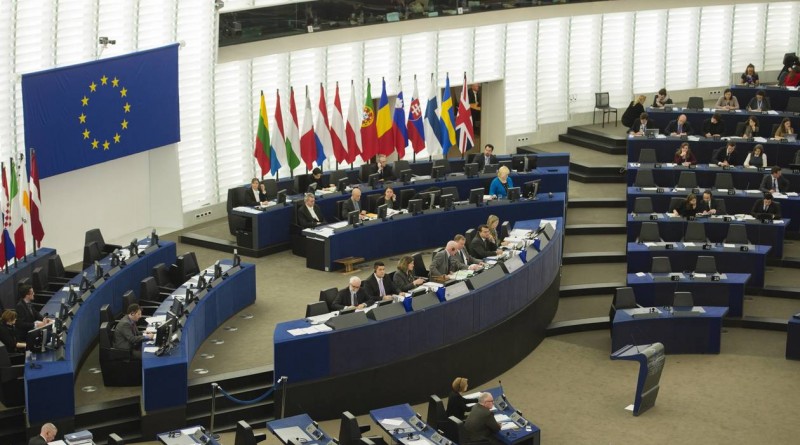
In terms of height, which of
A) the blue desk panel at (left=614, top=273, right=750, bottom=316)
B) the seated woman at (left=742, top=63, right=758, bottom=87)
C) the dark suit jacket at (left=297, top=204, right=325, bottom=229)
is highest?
the seated woman at (left=742, top=63, right=758, bottom=87)

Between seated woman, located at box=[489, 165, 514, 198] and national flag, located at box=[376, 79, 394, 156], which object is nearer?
seated woman, located at box=[489, 165, 514, 198]

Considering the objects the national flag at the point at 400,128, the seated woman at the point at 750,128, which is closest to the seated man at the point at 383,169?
the national flag at the point at 400,128

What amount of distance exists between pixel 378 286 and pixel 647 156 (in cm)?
981

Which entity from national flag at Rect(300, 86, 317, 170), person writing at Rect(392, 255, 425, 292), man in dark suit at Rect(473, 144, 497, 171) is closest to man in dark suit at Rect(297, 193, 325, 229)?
national flag at Rect(300, 86, 317, 170)

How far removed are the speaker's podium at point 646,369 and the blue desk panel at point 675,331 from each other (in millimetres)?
1553

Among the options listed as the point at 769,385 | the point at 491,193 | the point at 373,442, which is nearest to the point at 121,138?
the point at 491,193

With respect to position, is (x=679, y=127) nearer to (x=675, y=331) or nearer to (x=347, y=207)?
(x=347, y=207)

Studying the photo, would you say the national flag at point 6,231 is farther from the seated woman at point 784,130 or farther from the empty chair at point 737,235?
the seated woman at point 784,130

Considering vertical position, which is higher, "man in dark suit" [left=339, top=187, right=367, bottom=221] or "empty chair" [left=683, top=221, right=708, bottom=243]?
"man in dark suit" [left=339, top=187, right=367, bottom=221]

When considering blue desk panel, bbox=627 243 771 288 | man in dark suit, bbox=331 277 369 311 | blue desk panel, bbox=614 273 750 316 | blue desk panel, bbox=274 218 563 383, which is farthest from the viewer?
blue desk panel, bbox=627 243 771 288

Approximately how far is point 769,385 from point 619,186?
9.70m

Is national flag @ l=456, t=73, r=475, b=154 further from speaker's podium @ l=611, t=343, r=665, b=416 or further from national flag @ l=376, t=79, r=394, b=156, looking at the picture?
speaker's podium @ l=611, t=343, r=665, b=416

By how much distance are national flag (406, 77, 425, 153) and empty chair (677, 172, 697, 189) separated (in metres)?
5.57

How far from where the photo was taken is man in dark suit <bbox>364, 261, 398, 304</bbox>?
768 inches
